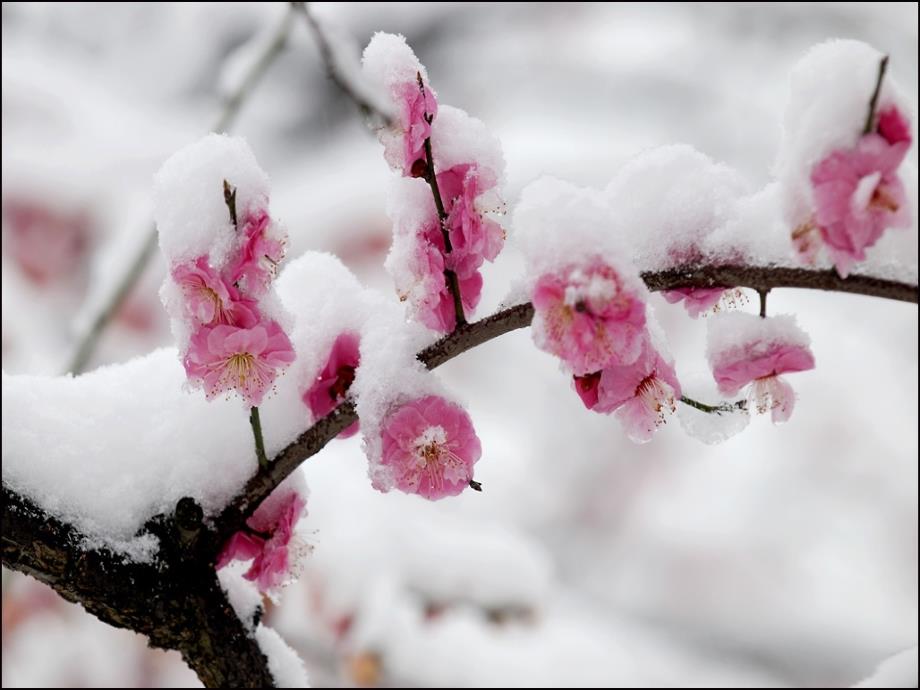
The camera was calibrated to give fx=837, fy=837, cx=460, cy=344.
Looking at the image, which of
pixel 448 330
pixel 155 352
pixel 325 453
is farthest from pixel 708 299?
pixel 325 453

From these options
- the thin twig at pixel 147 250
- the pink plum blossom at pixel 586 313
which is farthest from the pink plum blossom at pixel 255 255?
the thin twig at pixel 147 250

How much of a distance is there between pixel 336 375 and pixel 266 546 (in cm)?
19

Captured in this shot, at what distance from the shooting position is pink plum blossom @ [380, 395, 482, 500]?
703 millimetres

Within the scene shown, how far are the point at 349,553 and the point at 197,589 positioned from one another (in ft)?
7.21

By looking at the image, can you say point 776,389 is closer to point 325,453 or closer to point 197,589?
point 197,589

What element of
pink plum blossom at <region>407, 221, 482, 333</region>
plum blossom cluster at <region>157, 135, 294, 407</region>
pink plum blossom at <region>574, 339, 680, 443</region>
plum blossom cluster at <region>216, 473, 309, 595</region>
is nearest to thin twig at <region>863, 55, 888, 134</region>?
pink plum blossom at <region>574, 339, 680, 443</region>

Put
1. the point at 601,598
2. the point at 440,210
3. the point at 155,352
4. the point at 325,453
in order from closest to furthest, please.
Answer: the point at 440,210, the point at 155,352, the point at 325,453, the point at 601,598

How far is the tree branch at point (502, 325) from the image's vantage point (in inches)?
24.3

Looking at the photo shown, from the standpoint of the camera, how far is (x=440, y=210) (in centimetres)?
68

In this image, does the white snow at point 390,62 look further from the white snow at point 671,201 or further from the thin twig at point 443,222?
the white snow at point 671,201

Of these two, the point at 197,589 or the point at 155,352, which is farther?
the point at 155,352

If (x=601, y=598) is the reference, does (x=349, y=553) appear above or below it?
below

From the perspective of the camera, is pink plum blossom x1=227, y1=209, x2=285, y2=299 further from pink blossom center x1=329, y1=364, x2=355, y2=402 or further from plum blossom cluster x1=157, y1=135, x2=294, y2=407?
pink blossom center x1=329, y1=364, x2=355, y2=402

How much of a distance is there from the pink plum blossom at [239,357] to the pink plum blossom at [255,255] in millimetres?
33
